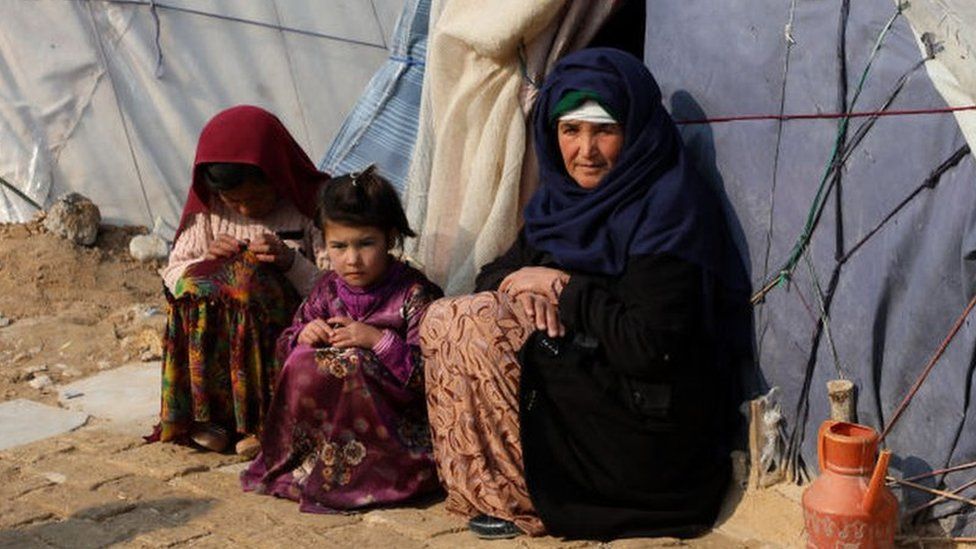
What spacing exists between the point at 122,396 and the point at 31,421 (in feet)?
1.19

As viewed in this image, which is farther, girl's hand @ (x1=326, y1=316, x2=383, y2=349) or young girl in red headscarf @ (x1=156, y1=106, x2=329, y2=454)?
young girl in red headscarf @ (x1=156, y1=106, x2=329, y2=454)

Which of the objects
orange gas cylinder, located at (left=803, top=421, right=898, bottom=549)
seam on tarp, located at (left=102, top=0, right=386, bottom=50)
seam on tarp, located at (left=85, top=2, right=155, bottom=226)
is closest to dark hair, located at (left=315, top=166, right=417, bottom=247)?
orange gas cylinder, located at (left=803, top=421, right=898, bottom=549)

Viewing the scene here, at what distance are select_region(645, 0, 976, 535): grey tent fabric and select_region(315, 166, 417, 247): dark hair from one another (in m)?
0.86

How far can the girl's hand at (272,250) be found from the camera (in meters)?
4.28

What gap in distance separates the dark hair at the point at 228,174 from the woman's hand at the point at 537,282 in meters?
0.97

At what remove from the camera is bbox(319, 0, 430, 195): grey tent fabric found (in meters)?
5.03

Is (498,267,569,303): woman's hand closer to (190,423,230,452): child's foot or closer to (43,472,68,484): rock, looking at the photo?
(190,423,230,452): child's foot

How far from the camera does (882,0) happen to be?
11.2ft

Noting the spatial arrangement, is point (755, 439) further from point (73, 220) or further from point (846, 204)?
point (73, 220)

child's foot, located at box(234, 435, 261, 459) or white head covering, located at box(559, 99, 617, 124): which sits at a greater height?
white head covering, located at box(559, 99, 617, 124)

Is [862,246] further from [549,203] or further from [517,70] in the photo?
[517,70]

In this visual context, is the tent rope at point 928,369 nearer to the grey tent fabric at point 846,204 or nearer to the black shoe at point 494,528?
the grey tent fabric at point 846,204

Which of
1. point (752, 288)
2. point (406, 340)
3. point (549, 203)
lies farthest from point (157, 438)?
point (752, 288)

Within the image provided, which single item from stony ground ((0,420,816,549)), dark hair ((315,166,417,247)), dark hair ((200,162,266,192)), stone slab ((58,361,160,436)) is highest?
dark hair ((200,162,266,192))
